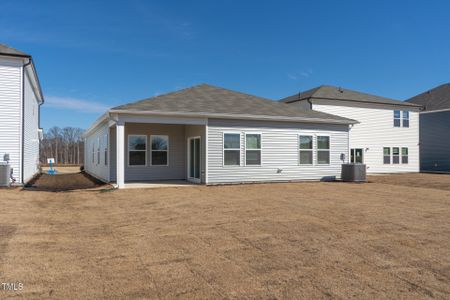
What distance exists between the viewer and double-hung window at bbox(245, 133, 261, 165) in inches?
568

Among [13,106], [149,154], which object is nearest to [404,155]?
[149,154]

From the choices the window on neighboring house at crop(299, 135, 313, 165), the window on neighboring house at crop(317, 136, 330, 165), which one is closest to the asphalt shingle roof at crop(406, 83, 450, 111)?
the window on neighboring house at crop(317, 136, 330, 165)

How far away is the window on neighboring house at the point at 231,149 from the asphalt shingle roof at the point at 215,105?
0.99m

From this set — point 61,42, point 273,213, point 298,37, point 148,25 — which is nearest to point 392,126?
point 298,37

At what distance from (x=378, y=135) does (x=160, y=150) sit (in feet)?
51.4

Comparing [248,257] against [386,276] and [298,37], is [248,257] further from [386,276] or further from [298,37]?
[298,37]

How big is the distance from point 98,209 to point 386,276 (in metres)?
6.60

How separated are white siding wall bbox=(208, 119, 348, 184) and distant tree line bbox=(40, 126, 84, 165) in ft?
109

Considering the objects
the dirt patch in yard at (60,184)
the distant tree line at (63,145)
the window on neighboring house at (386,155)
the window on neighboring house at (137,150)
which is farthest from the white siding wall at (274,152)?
the distant tree line at (63,145)

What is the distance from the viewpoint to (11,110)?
499 inches

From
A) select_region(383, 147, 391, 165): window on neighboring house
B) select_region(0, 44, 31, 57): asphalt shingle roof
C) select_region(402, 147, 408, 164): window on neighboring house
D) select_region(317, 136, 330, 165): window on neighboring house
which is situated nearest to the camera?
select_region(0, 44, 31, 57): asphalt shingle roof

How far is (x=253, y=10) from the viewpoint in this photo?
17875 millimetres

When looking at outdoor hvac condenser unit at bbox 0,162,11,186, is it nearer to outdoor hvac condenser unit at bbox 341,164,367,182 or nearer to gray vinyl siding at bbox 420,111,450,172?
outdoor hvac condenser unit at bbox 341,164,367,182

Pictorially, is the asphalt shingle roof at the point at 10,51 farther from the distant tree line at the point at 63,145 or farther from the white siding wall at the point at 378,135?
the distant tree line at the point at 63,145
